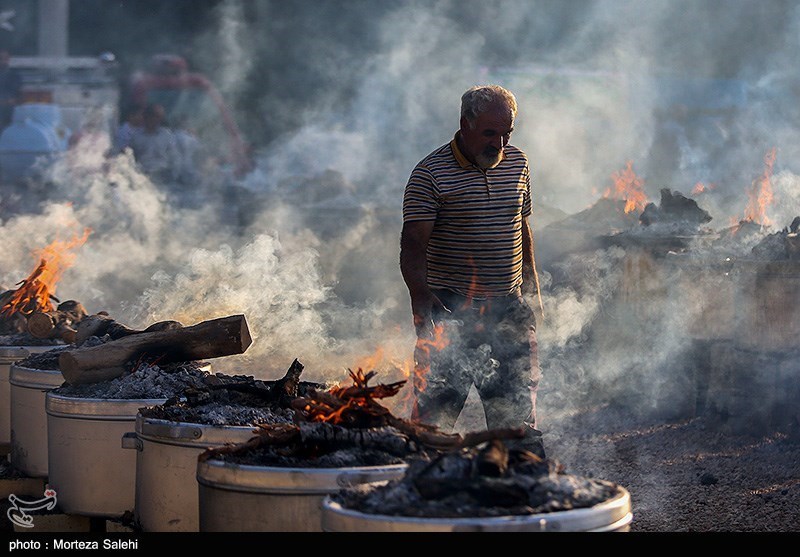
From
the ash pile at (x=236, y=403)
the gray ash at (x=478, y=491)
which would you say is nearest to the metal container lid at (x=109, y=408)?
the ash pile at (x=236, y=403)

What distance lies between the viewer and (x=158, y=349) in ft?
16.1

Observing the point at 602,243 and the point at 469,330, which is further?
the point at 602,243

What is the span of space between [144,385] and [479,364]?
4.17 feet

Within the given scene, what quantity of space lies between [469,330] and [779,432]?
2.84 metres

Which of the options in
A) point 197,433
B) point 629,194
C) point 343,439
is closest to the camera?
point 343,439

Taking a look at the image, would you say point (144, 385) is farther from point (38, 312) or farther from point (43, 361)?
point (38, 312)

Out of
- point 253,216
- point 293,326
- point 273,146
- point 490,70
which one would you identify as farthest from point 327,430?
point 273,146

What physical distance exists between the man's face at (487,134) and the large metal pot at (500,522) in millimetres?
2020

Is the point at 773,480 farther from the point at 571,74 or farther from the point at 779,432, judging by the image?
the point at 571,74

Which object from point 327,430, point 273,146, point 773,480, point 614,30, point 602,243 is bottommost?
point 773,480

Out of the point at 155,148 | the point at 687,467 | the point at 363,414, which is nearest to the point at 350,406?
the point at 363,414

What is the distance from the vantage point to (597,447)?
22.5 feet

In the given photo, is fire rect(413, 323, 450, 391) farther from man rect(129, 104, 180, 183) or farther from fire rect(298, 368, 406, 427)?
man rect(129, 104, 180, 183)

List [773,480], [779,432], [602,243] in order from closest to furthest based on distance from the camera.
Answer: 1. [773,480]
2. [779,432]
3. [602,243]
